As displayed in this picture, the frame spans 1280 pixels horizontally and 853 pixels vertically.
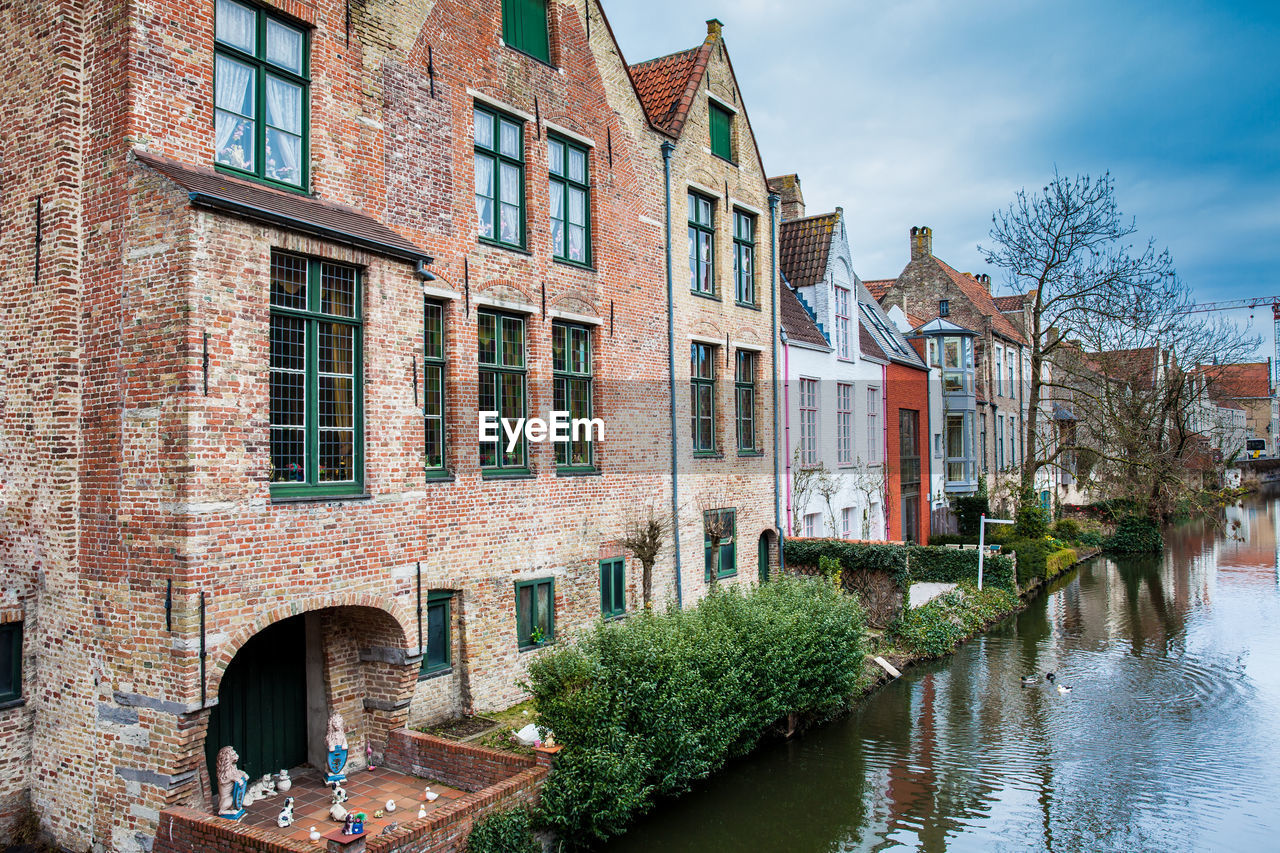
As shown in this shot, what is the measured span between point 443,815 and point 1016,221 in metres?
27.0

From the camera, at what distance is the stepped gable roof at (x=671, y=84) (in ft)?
54.3

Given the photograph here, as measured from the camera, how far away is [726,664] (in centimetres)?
1091

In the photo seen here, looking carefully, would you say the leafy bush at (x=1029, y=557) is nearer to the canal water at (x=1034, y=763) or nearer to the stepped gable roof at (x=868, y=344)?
the canal water at (x=1034, y=763)

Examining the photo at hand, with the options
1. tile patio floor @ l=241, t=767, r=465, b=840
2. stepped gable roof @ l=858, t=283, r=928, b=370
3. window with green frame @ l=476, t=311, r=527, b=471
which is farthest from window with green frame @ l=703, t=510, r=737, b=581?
stepped gable roof @ l=858, t=283, r=928, b=370

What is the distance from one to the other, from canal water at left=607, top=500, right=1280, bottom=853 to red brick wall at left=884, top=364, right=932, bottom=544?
633 cm

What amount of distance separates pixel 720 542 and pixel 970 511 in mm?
16671

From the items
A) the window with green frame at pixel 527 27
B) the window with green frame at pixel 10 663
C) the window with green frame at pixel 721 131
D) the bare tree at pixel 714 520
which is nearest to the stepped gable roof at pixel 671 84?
the window with green frame at pixel 721 131

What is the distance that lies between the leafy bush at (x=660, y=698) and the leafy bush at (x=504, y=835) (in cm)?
27

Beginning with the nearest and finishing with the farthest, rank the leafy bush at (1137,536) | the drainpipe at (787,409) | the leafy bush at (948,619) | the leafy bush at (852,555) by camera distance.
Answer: the leafy bush at (948,619) < the leafy bush at (852,555) < the drainpipe at (787,409) < the leafy bush at (1137,536)

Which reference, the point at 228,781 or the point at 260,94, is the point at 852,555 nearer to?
the point at 228,781

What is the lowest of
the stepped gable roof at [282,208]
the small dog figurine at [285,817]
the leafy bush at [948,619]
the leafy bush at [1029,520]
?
the leafy bush at [948,619]

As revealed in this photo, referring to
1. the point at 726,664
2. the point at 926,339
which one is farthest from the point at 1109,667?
the point at 926,339

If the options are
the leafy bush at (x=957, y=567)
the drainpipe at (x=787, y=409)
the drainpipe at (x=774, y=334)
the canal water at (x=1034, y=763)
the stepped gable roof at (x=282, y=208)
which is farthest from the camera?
the leafy bush at (x=957, y=567)

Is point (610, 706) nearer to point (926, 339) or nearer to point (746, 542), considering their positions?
point (746, 542)
